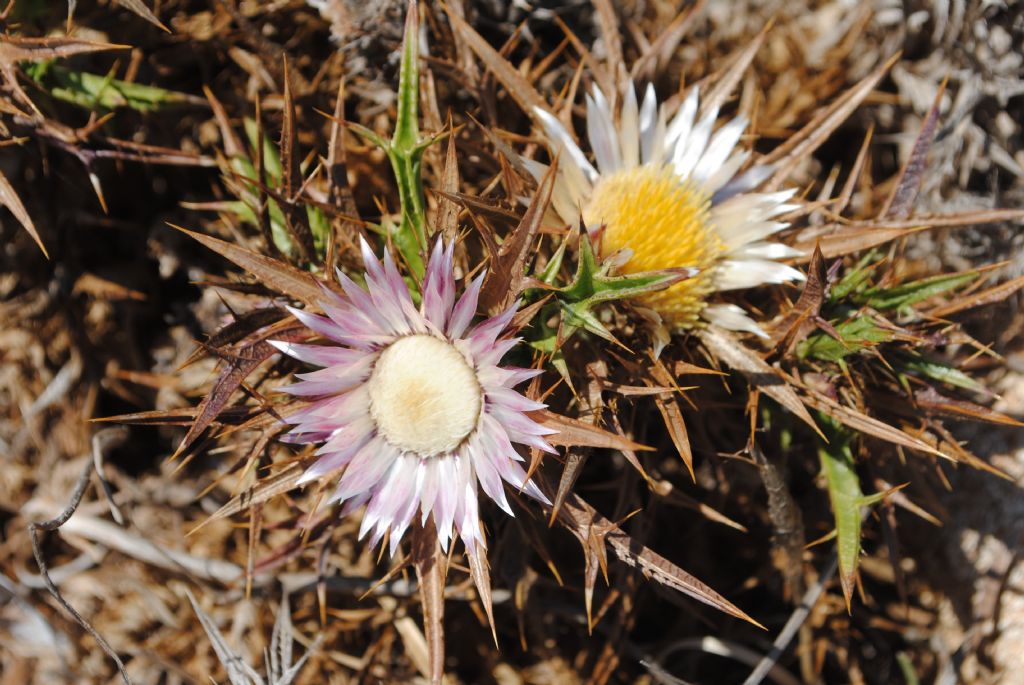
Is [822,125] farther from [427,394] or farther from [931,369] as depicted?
[427,394]

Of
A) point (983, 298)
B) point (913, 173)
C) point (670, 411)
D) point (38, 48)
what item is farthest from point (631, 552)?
point (38, 48)

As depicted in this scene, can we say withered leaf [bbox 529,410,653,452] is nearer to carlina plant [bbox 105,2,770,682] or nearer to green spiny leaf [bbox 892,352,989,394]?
carlina plant [bbox 105,2,770,682]

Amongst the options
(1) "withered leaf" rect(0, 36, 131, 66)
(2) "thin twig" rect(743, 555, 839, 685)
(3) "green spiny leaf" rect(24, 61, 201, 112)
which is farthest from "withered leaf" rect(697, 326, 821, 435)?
(3) "green spiny leaf" rect(24, 61, 201, 112)

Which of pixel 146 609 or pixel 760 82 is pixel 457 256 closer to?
pixel 760 82

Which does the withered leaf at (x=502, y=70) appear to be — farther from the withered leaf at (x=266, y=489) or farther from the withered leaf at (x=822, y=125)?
the withered leaf at (x=266, y=489)

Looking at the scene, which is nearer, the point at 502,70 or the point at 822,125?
the point at 502,70
